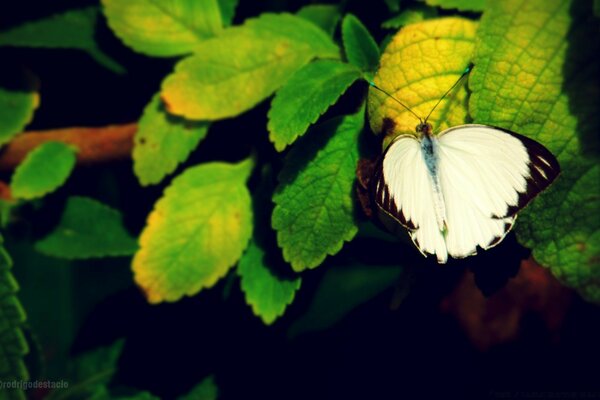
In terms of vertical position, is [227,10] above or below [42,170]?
above

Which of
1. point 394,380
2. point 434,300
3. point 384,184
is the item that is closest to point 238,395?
point 394,380

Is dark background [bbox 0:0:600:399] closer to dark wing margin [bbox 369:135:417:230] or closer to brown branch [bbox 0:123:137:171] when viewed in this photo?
brown branch [bbox 0:123:137:171]

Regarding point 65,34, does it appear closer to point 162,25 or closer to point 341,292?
point 162,25

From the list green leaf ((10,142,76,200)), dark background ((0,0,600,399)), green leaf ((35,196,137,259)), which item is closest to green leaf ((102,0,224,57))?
dark background ((0,0,600,399))

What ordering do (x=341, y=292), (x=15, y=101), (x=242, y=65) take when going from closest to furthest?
(x=242, y=65) < (x=15, y=101) < (x=341, y=292)

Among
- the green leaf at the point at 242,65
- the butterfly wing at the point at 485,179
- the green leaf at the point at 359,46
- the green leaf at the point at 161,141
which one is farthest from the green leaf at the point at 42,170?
the butterfly wing at the point at 485,179

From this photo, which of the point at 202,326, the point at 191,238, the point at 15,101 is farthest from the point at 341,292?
the point at 15,101
